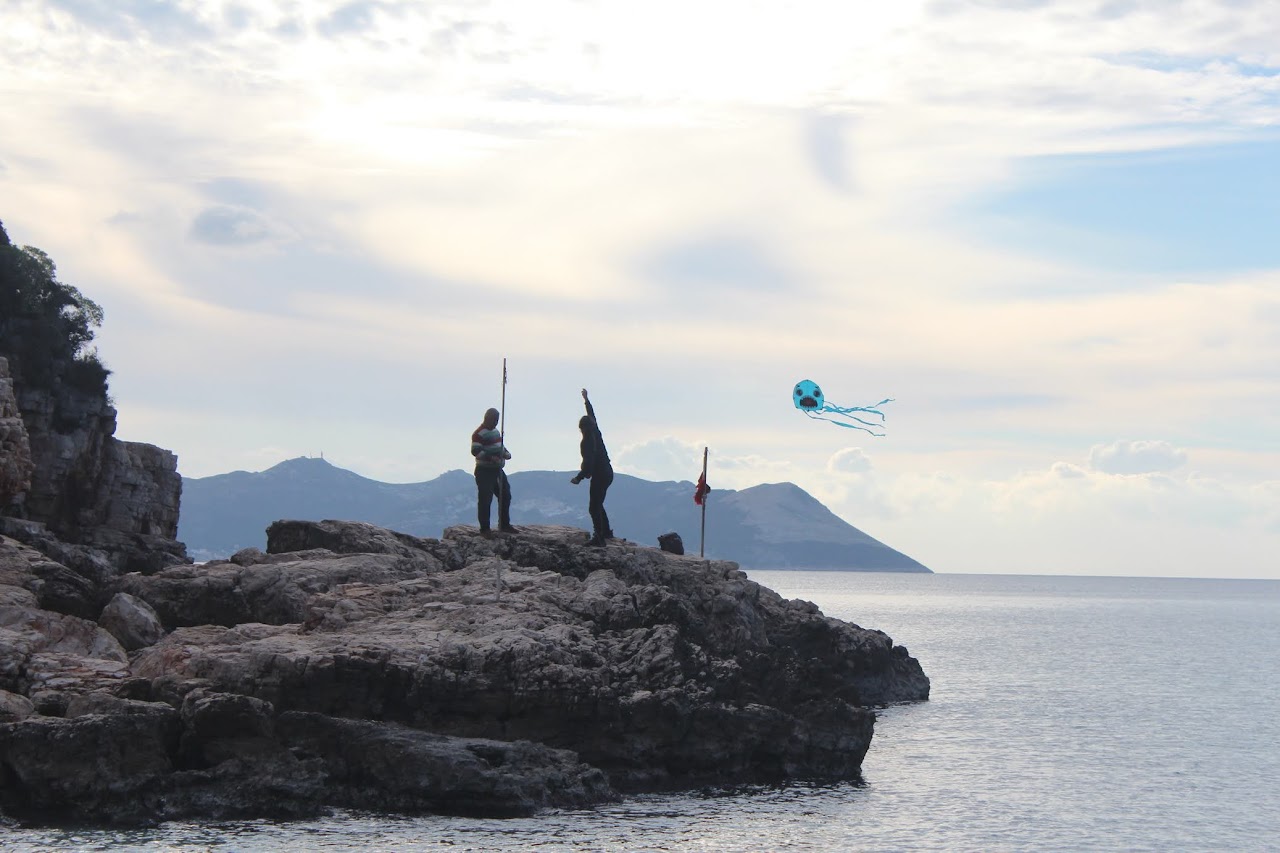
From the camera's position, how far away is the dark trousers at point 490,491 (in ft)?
109

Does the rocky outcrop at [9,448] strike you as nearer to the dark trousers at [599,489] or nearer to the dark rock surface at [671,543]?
the dark trousers at [599,489]

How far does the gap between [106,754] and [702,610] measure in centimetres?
1571

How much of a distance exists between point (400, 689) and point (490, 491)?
25.1 ft

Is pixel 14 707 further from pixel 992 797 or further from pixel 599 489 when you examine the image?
pixel 992 797

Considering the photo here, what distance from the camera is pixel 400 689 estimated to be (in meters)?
27.0

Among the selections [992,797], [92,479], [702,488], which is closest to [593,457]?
[702,488]

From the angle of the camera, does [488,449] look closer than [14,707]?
No

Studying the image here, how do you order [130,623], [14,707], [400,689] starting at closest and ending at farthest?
[14,707] → [400,689] → [130,623]

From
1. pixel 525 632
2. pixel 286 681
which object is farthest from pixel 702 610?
pixel 286 681

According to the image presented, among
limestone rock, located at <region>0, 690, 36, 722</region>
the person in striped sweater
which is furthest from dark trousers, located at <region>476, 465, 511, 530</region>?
limestone rock, located at <region>0, 690, 36, 722</region>

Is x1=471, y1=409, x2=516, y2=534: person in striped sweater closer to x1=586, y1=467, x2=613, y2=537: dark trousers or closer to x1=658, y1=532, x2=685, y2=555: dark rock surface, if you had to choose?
x1=586, y1=467, x2=613, y2=537: dark trousers

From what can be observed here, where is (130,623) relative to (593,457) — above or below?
below

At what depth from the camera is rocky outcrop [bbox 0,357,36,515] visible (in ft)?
132

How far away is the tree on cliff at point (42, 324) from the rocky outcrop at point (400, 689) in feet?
111
